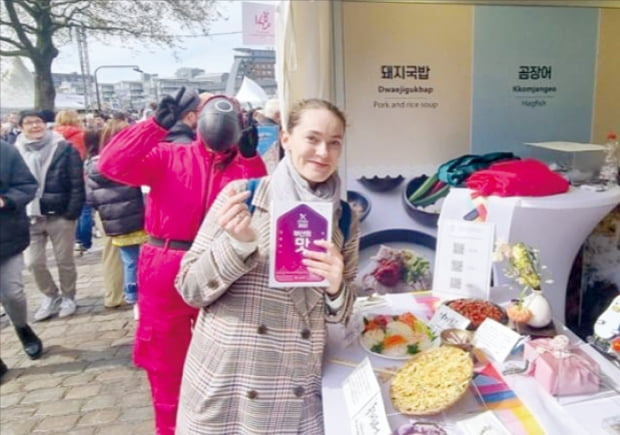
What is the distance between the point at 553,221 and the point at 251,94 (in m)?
4.16

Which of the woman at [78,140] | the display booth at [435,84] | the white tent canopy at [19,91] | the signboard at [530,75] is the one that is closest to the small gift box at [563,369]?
the display booth at [435,84]

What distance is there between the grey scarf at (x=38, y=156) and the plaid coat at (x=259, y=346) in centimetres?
274

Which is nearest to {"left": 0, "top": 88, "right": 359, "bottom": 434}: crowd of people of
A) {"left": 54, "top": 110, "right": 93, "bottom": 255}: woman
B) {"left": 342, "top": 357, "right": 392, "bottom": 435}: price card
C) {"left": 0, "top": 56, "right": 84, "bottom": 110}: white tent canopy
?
{"left": 342, "top": 357, "right": 392, "bottom": 435}: price card

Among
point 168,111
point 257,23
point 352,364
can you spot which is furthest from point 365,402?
point 257,23

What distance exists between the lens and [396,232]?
9.04 ft

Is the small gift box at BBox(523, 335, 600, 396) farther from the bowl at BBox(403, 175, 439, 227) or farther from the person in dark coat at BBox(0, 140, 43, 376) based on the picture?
the person in dark coat at BBox(0, 140, 43, 376)

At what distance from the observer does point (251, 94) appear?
548 centimetres

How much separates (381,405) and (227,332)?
40cm

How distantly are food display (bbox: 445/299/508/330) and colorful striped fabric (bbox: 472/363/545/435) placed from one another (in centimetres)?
19

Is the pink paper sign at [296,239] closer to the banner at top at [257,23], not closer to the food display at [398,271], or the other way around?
the food display at [398,271]

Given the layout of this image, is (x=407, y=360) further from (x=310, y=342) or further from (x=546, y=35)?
(x=546, y=35)

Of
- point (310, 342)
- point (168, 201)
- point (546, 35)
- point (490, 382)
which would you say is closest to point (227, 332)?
point (310, 342)

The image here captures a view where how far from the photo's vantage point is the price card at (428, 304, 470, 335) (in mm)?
1311

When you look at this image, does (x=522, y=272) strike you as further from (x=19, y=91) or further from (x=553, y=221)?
(x=19, y=91)
